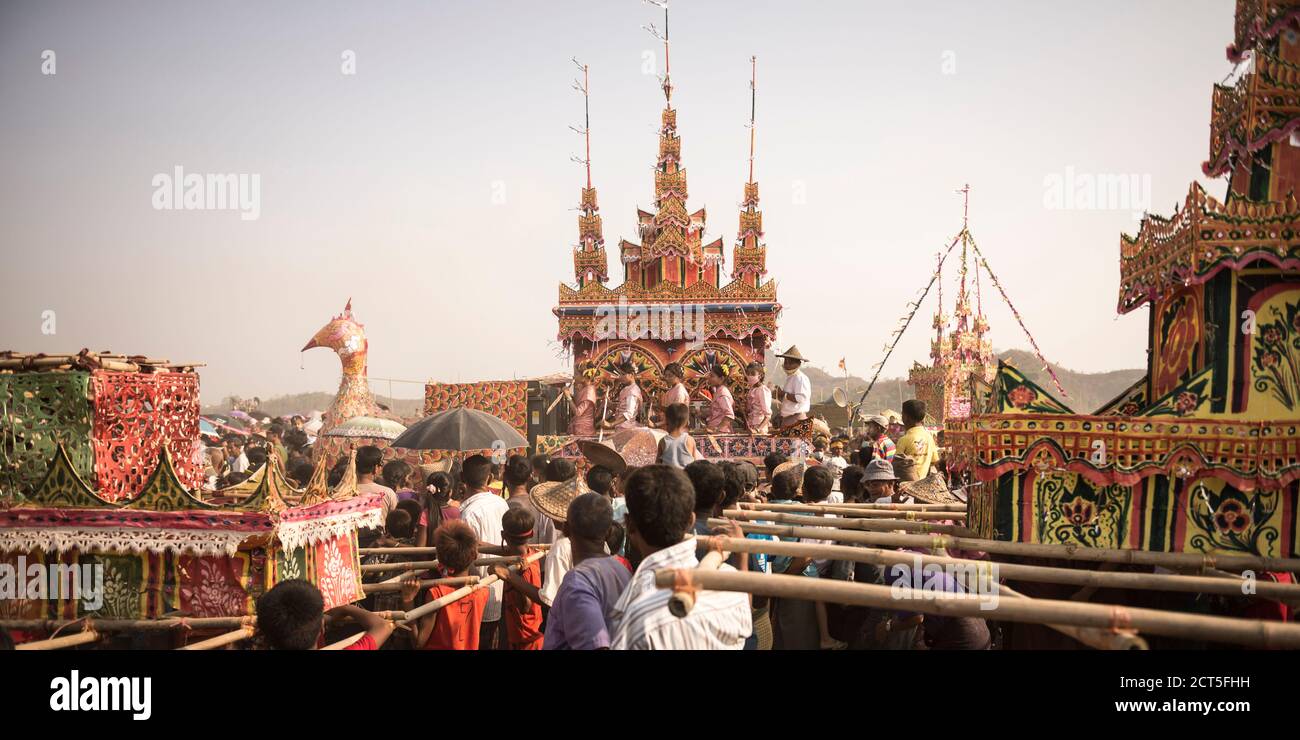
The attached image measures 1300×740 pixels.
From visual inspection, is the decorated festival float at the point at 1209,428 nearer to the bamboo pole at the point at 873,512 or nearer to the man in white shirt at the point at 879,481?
the bamboo pole at the point at 873,512

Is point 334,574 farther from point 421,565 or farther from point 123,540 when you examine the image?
point 123,540

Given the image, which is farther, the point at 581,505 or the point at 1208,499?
the point at 1208,499

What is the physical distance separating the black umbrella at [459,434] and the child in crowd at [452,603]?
12.0 feet

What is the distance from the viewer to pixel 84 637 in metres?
4.31

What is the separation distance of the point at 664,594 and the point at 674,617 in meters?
0.08

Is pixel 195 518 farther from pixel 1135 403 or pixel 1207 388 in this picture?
pixel 1135 403

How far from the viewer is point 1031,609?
2543mm

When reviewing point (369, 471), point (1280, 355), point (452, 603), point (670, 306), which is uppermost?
point (670, 306)

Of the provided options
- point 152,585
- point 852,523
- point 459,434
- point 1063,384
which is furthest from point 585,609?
point 1063,384

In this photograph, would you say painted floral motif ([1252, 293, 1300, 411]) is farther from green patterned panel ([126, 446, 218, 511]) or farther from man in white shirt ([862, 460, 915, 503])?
green patterned panel ([126, 446, 218, 511])

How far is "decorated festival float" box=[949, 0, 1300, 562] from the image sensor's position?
429 centimetres
